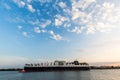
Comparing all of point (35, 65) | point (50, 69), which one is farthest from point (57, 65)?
point (35, 65)

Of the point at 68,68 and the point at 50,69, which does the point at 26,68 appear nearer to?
the point at 50,69

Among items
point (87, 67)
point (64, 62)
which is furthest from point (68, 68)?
point (87, 67)

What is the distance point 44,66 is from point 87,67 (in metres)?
36.5

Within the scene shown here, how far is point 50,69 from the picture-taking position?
489 feet

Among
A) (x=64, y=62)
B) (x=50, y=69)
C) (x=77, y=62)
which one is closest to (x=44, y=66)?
(x=50, y=69)

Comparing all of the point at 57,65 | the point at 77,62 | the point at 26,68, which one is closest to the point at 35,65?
the point at 26,68

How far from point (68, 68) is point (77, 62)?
13066 mm

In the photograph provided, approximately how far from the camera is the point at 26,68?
493ft

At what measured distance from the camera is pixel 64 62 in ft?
508

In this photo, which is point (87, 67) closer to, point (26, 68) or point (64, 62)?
point (64, 62)

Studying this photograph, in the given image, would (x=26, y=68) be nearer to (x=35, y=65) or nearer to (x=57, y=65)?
(x=35, y=65)

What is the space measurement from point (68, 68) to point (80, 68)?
428 inches

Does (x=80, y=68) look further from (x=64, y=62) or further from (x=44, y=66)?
(x=44, y=66)

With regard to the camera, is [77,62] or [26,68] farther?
[77,62]
